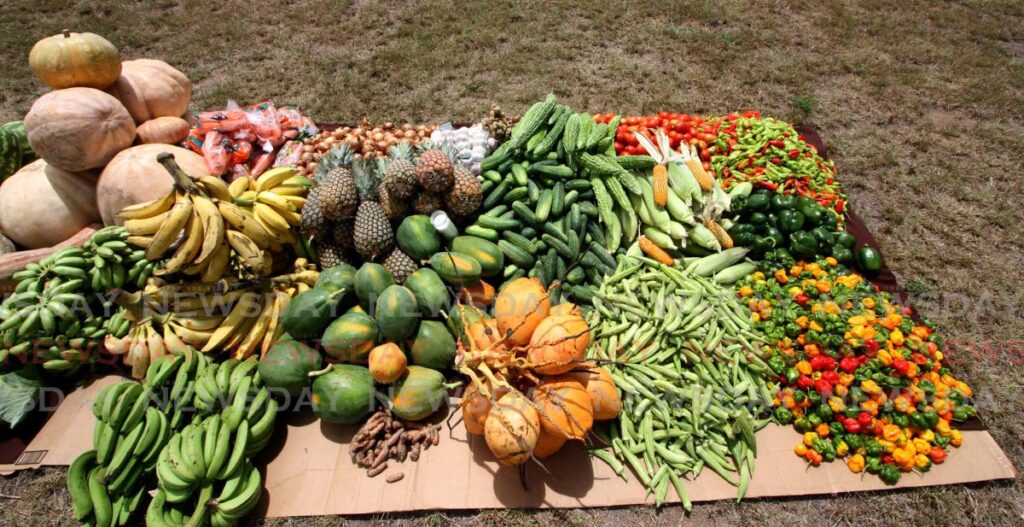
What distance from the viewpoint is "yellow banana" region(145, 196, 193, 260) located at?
311 centimetres

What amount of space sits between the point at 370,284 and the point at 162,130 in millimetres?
2744

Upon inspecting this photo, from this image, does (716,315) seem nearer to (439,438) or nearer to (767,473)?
(767,473)

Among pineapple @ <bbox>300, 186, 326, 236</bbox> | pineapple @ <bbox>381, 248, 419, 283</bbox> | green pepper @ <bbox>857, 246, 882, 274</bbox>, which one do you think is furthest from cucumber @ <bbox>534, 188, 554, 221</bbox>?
green pepper @ <bbox>857, 246, 882, 274</bbox>

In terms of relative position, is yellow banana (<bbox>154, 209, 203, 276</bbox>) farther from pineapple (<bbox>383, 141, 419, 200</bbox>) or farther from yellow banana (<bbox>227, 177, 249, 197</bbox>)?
pineapple (<bbox>383, 141, 419, 200</bbox>)

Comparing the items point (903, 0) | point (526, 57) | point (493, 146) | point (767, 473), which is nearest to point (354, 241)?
point (493, 146)

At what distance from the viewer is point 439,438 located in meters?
3.54

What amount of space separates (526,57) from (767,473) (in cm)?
674

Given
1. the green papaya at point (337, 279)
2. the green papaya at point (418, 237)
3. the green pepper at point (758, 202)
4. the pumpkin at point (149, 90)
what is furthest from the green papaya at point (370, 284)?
the green pepper at point (758, 202)

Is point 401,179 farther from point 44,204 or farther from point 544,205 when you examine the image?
point 44,204

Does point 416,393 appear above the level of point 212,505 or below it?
above

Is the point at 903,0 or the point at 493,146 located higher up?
the point at 903,0

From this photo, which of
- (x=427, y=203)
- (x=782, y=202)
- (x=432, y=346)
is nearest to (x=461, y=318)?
(x=432, y=346)

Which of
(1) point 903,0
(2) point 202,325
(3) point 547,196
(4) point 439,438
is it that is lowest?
(4) point 439,438

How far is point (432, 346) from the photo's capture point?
3428 millimetres
